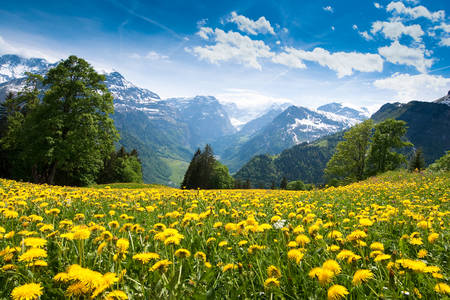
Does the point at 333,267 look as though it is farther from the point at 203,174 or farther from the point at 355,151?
the point at 203,174

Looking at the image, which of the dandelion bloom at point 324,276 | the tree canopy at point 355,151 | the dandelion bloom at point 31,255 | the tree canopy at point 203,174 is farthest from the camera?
the tree canopy at point 203,174

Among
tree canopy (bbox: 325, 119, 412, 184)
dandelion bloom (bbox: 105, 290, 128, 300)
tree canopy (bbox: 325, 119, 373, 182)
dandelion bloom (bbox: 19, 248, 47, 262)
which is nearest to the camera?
dandelion bloom (bbox: 105, 290, 128, 300)

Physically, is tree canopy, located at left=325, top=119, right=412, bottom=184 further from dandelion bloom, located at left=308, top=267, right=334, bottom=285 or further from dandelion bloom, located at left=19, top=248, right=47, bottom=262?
dandelion bloom, located at left=19, top=248, right=47, bottom=262

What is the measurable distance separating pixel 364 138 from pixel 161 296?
4513 cm

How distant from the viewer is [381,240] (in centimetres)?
337

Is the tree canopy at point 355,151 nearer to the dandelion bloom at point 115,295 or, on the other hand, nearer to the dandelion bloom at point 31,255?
the dandelion bloom at point 115,295

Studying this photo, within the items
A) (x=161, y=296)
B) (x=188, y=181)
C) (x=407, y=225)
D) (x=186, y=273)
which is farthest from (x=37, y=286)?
(x=188, y=181)

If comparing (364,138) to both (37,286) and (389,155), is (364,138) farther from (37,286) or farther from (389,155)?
(37,286)

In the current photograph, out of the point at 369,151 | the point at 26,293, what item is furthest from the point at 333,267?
the point at 369,151

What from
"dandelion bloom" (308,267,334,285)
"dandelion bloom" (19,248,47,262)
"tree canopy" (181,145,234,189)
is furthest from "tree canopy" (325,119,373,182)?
"dandelion bloom" (19,248,47,262)

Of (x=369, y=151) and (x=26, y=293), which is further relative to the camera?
(x=369, y=151)

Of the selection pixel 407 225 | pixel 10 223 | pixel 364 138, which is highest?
pixel 364 138

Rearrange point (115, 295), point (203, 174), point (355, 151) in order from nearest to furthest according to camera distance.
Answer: point (115, 295)
point (355, 151)
point (203, 174)

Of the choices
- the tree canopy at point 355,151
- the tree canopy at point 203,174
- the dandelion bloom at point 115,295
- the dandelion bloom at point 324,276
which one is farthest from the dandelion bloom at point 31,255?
the tree canopy at point 203,174
